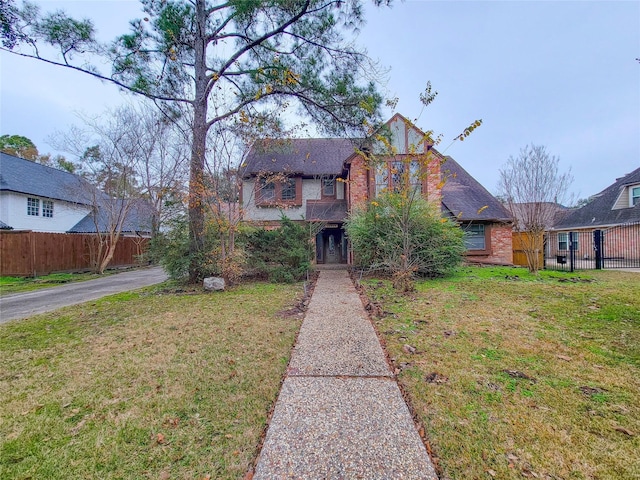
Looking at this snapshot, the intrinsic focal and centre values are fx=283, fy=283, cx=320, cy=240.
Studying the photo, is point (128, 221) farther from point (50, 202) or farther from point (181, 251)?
point (181, 251)

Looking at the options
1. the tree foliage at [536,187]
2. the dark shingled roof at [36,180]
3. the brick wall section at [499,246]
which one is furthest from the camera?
the dark shingled roof at [36,180]

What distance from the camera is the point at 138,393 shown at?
3051 millimetres

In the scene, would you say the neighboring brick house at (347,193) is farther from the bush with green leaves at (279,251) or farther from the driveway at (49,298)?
the driveway at (49,298)

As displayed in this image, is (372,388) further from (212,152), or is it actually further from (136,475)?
(212,152)

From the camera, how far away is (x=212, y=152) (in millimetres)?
8672

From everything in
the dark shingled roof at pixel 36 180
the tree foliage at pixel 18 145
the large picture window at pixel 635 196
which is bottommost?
the large picture window at pixel 635 196

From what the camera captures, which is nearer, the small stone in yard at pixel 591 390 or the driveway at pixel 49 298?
the small stone in yard at pixel 591 390

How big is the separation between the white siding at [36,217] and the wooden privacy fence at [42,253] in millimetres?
5881

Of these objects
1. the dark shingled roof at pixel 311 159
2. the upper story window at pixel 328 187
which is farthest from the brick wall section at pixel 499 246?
the dark shingled roof at pixel 311 159

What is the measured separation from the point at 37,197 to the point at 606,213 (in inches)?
1554

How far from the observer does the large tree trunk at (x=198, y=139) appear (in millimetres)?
8898

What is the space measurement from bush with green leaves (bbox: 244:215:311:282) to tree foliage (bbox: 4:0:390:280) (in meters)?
1.89

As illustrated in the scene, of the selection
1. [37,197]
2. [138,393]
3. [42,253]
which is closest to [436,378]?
[138,393]

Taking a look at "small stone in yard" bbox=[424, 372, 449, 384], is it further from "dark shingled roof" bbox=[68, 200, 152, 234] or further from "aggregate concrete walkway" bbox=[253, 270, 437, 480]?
"dark shingled roof" bbox=[68, 200, 152, 234]
